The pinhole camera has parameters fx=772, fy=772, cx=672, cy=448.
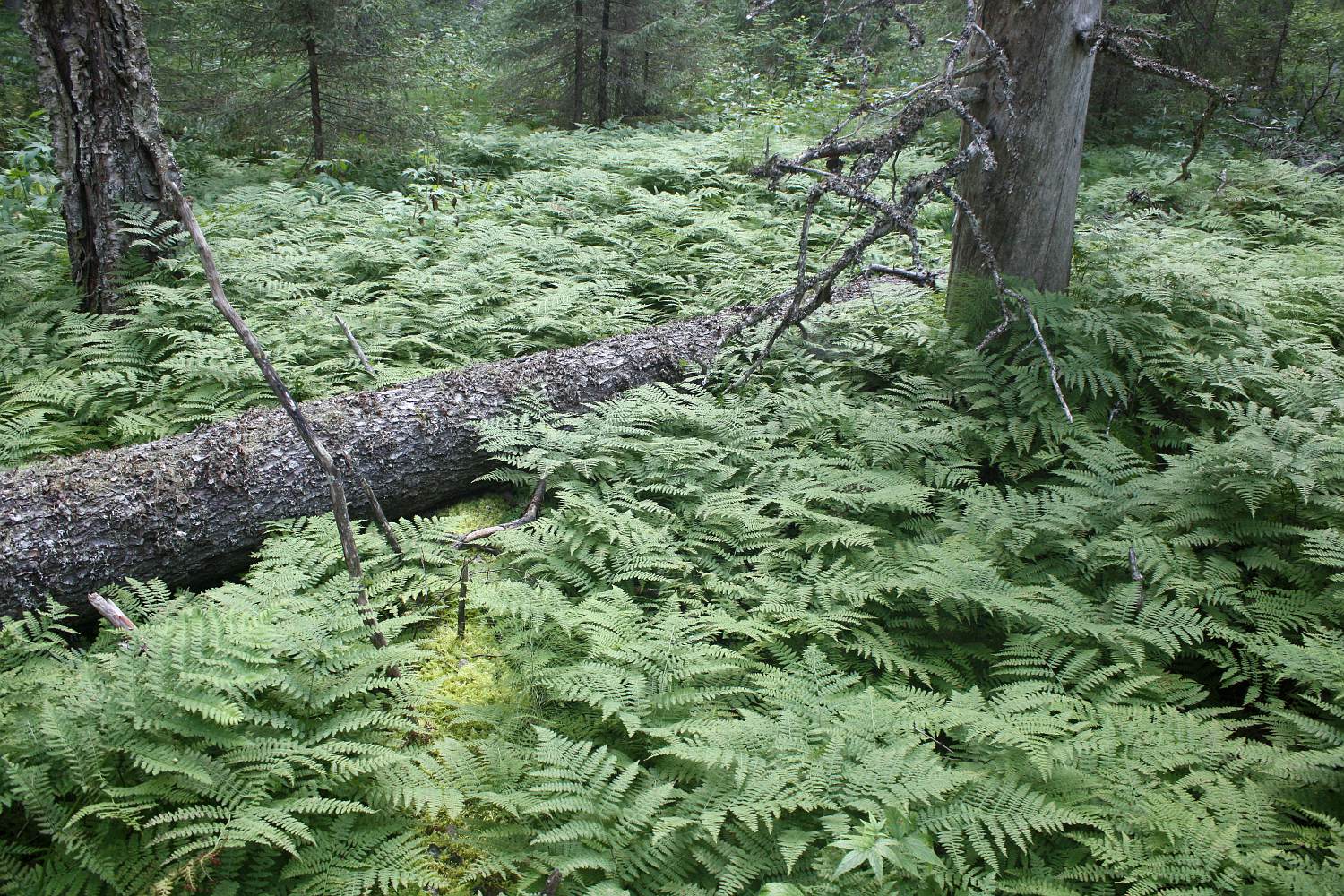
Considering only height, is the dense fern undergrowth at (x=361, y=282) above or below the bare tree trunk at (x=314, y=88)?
below

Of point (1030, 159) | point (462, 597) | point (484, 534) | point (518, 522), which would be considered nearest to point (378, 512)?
point (462, 597)

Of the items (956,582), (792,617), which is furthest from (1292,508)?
(792,617)

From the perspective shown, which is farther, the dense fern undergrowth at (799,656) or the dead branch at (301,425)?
the dead branch at (301,425)

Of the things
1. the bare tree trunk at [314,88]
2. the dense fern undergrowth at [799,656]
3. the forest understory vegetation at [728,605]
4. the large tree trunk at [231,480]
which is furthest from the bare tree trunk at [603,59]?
the large tree trunk at [231,480]

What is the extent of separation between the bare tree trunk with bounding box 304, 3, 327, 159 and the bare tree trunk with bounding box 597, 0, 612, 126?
5.06 metres

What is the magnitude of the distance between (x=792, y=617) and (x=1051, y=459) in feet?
7.00

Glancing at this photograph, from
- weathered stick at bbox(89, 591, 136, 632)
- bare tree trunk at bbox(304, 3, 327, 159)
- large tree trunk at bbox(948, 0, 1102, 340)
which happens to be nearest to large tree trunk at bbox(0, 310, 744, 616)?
weathered stick at bbox(89, 591, 136, 632)

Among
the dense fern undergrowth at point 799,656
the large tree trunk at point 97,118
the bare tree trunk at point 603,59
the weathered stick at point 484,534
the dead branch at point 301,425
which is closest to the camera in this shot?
the dense fern undergrowth at point 799,656

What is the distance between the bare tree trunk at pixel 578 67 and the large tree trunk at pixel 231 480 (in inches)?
376

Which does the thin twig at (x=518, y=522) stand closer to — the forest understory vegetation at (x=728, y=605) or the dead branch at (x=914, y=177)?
the forest understory vegetation at (x=728, y=605)

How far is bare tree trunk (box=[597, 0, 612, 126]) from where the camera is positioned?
42.5ft

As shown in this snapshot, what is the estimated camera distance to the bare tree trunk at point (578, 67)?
1273 cm

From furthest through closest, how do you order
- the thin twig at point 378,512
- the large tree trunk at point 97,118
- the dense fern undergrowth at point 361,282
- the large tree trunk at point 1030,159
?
the large tree trunk at point 97,118, the dense fern undergrowth at point 361,282, the large tree trunk at point 1030,159, the thin twig at point 378,512

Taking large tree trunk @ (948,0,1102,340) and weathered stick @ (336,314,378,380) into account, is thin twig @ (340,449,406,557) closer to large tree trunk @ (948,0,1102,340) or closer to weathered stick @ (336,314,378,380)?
weathered stick @ (336,314,378,380)
